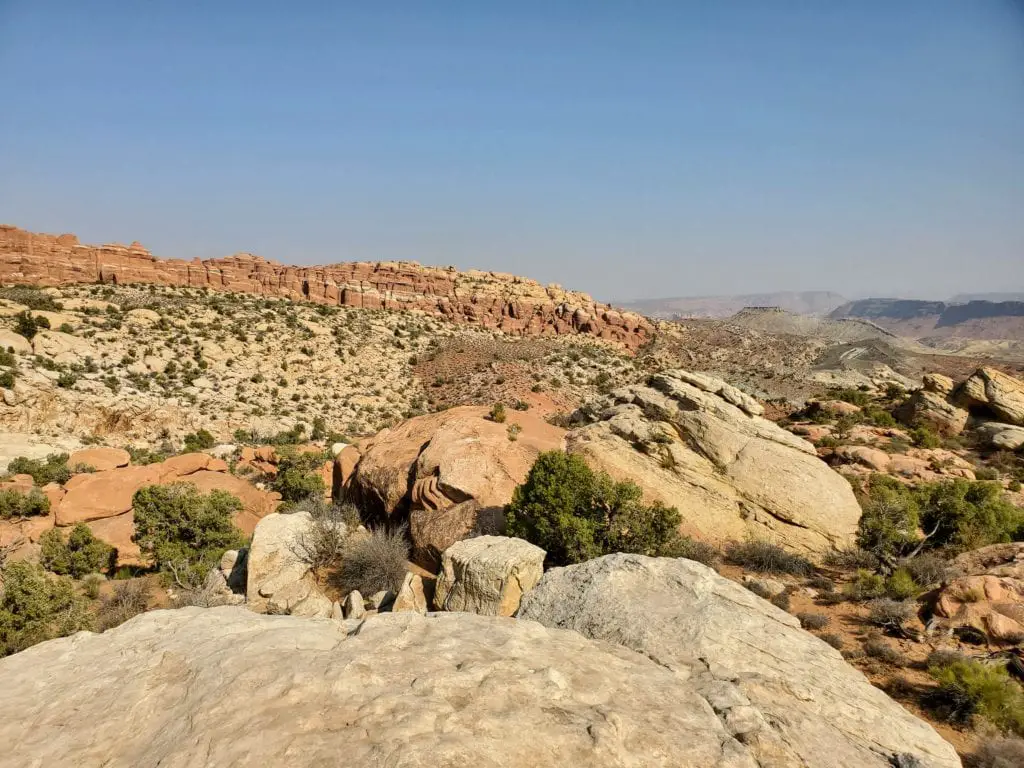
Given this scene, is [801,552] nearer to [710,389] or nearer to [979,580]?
[979,580]

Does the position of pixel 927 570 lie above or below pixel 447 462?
below

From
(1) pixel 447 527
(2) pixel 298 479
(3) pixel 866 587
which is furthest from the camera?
(2) pixel 298 479

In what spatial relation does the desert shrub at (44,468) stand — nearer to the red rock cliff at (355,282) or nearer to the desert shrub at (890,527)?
the desert shrub at (890,527)

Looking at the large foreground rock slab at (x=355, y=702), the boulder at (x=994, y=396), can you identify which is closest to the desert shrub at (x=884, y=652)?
the large foreground rock slab at (x=355, y=702)

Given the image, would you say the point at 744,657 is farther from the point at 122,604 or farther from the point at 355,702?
the point at 122,604

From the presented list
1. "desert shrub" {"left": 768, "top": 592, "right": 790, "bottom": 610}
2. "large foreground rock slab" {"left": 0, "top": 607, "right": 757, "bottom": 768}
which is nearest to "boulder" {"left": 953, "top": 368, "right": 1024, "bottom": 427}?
"desert shrub" {"left": 768, "top": 592, "right": 790, "bottom": 610}

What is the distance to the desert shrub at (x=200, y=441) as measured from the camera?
2441 centimetres

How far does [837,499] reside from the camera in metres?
14.2

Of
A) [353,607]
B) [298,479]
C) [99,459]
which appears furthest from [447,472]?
[99,459]

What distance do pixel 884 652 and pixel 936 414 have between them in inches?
1053

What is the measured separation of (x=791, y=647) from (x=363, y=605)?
6.92m

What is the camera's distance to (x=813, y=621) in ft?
27.6

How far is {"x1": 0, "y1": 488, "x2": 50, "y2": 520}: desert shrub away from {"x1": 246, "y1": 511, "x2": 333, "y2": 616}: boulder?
1013 cm

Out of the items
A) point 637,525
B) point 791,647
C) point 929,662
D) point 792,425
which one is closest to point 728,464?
point 637,525
